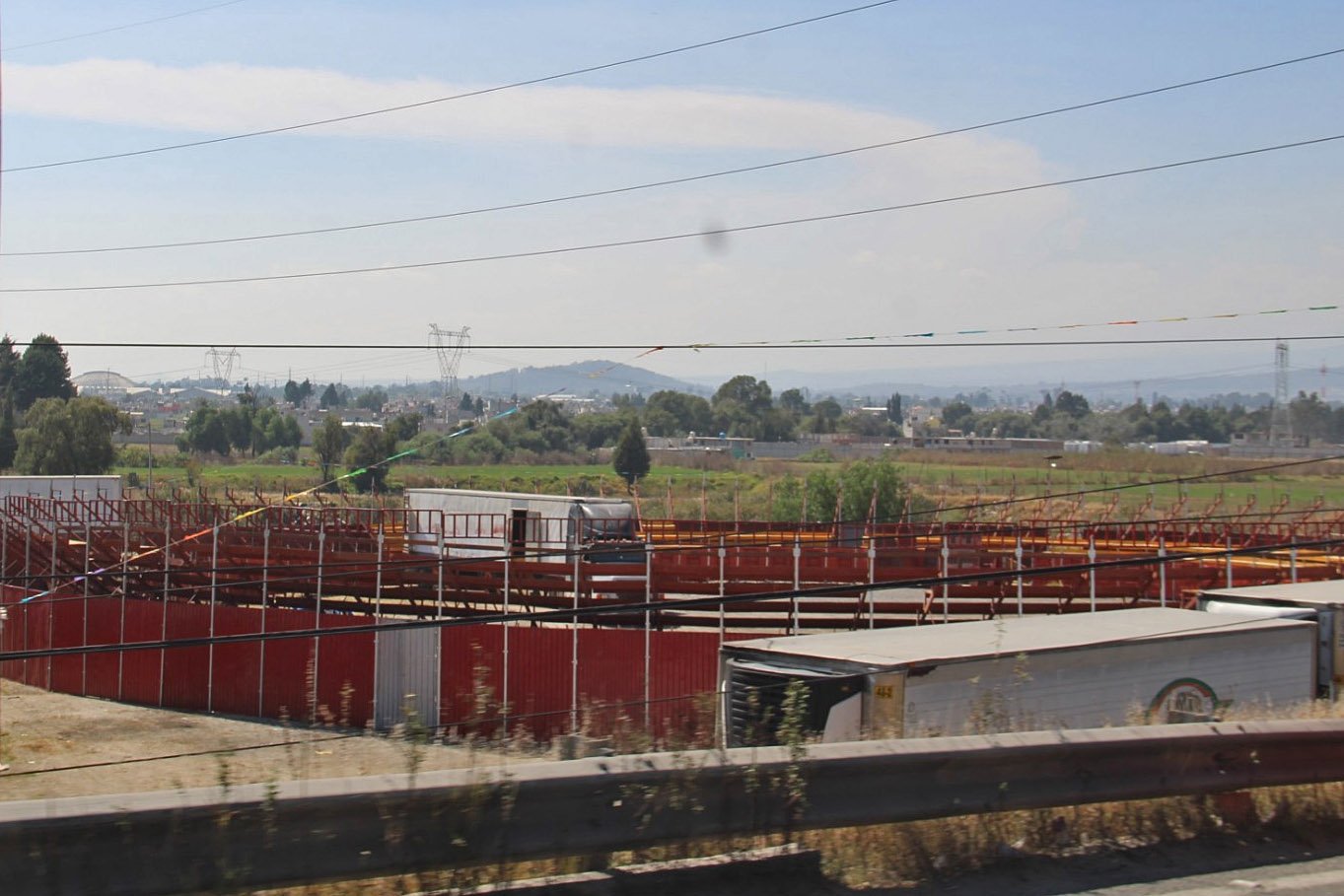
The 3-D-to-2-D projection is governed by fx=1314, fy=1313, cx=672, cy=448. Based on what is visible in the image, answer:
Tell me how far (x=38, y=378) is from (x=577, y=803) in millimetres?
98403

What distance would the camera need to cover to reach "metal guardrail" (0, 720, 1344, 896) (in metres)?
4.71

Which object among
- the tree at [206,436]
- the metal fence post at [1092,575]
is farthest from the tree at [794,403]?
the metal fence post at [1092,575]

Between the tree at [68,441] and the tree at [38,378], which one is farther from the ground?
the tree at [38,378]

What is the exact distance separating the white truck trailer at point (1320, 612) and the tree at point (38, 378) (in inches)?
3556

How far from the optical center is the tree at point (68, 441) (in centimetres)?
7188

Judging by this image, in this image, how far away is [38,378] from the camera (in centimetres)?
9288

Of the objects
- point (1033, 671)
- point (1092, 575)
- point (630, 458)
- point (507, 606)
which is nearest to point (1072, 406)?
point (630, 458)

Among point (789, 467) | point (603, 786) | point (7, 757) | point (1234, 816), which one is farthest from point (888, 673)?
point (789, 467)

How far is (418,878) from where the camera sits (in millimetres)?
5176

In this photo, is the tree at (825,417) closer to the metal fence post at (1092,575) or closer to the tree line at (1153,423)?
the tree line at (1153,423)

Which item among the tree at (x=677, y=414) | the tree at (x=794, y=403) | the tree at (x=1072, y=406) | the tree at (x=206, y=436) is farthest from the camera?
the tree at (x=794, y=403)

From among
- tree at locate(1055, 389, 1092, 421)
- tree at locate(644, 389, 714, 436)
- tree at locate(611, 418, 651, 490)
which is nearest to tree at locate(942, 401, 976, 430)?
tree at locate(1055, 389, 1092, 421)

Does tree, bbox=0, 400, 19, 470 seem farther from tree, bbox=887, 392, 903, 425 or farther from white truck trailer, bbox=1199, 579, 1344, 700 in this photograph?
tree, bbox=887, 392, 903, 425

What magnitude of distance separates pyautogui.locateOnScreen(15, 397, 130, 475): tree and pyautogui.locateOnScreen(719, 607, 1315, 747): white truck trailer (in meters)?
68.5
